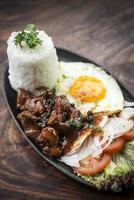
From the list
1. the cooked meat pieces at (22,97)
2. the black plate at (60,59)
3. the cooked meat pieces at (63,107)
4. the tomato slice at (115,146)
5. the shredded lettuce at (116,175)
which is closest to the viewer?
the shredded lettuce at (116,175)

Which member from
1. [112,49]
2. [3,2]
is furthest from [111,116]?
[3,2]

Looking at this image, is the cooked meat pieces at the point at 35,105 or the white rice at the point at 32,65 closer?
the cooked meat pieces at the point at 35,105

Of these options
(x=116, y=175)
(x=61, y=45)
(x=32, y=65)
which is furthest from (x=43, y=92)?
(x=61, y=45)

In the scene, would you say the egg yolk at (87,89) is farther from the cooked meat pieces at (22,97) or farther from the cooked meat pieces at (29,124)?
the cooked meat pieces at (29,124)

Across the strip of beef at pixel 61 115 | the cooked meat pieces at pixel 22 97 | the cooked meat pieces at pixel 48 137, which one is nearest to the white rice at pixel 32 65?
the cooked meat pieces at pixel 22 97

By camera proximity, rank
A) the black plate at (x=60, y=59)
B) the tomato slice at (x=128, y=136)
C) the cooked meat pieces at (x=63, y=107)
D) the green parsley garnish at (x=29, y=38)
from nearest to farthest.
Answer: the black plate at (x=60, y=59) → the tomato slice at (x=128, y=136) → the cooked meat pieces at (x=63, y=107) → the green parsley garnish at (x=29, y=38)

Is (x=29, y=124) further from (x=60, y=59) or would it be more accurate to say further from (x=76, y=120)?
(x=60, y=59)
